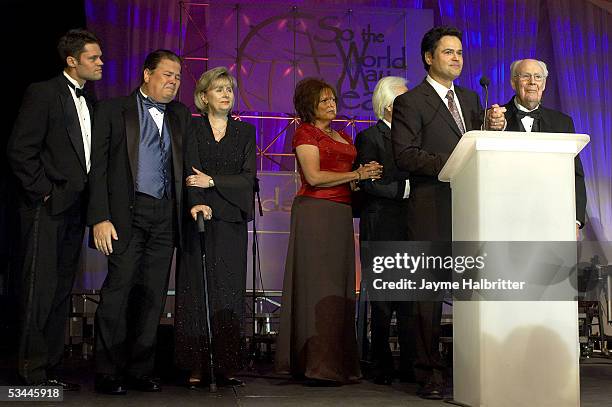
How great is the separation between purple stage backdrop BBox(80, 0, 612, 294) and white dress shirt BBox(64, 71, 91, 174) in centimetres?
427

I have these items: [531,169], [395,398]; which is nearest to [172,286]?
[395,398]

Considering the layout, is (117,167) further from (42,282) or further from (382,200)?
(382,200)

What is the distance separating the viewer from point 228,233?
4152 mm

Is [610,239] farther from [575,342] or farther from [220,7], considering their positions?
[575,342]

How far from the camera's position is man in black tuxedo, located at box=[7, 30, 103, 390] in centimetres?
375

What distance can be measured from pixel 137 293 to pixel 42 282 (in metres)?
0.44

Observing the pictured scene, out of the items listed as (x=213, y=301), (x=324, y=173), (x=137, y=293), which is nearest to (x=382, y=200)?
(x=324, y=173)

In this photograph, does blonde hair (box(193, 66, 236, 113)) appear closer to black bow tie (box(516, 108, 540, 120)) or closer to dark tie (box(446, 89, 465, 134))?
dark tie (box(446, 89, 465, 134))

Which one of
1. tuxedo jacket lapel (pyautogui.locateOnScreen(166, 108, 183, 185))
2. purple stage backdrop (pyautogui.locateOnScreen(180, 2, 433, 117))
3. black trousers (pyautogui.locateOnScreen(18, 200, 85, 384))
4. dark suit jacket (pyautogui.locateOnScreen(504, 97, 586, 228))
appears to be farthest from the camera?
purple stage backdrop (pyautogui.locateOnScreen(180, 2, 433, 117))

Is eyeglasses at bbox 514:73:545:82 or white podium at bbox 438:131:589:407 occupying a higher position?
eyeglasses at bbox 514:73:545:82

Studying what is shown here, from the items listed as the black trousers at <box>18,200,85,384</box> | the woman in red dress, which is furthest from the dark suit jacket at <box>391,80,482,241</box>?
the black trousers at <box>18,200,85,384</box>

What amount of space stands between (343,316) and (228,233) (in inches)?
28.2

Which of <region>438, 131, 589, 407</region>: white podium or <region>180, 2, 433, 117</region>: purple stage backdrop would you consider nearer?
<region>438, 131, 589, 407</region>: white podium

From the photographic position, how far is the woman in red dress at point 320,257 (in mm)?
4176
